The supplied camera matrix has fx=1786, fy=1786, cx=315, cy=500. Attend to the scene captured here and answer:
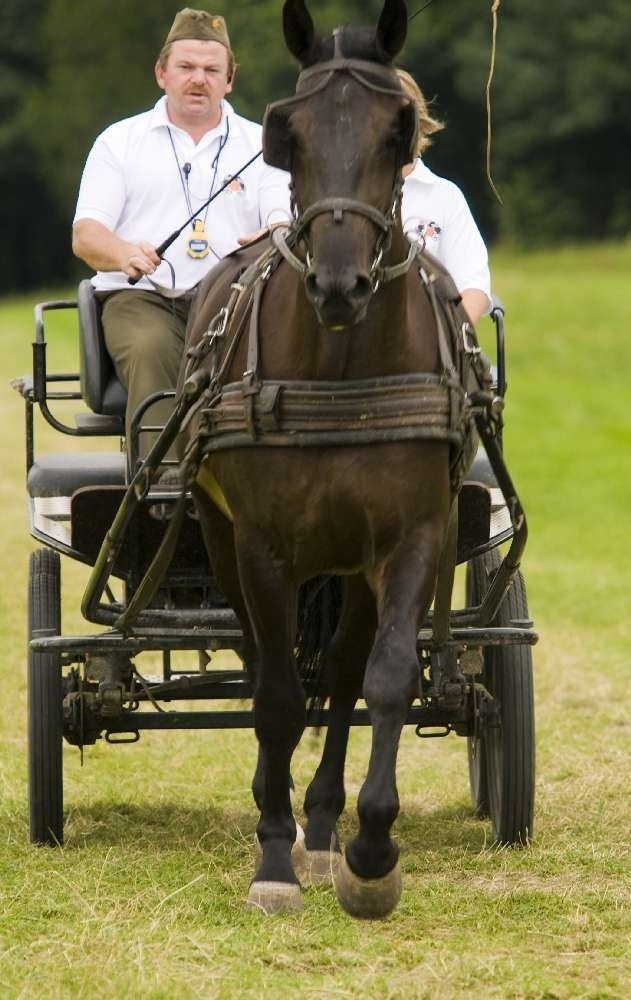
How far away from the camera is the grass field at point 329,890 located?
12.9ft

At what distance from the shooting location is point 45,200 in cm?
5997

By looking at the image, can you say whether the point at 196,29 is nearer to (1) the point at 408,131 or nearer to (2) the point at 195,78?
(2) the point at 195,78

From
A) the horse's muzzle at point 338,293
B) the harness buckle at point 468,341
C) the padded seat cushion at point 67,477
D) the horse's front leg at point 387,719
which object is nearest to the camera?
the horse's muzzle at point 338,293

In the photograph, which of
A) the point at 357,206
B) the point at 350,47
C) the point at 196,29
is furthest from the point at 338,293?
the point at 196,29

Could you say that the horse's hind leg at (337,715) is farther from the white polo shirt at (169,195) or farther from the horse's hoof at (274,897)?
the white polo shirt at (169,195)

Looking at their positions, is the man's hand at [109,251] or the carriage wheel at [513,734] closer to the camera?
the man's hand at [109,251]

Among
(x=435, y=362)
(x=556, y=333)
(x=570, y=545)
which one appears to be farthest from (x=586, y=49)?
(x=435, y=362)

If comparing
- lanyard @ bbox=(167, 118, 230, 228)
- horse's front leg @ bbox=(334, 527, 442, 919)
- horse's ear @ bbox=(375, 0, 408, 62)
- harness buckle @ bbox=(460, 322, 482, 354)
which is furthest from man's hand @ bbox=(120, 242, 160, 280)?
horse's front leg @ bbox=(334, 527, 442, 919)

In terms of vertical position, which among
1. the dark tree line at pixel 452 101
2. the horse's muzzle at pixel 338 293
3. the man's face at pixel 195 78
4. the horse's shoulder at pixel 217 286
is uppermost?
the dark tree line at pixel 452 101

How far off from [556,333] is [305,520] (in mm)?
20113

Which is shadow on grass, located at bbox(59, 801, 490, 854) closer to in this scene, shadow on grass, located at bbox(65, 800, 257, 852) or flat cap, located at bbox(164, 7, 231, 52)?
shadow on grass, located at bbox(65, 800, 257, 852)

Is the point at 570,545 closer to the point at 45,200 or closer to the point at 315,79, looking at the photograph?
the point at 315,79

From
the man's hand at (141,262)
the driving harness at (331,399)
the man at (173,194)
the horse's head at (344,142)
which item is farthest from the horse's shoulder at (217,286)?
the horse's head at (344,142)

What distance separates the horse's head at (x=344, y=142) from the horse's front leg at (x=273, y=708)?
0.79 meters
